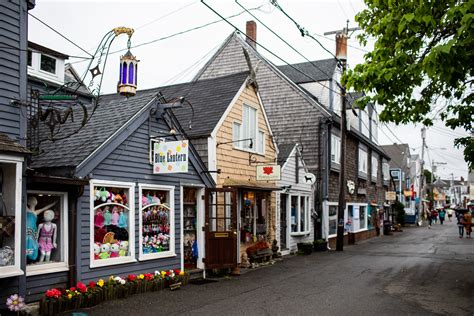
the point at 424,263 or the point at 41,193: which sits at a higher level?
the point at 41,193

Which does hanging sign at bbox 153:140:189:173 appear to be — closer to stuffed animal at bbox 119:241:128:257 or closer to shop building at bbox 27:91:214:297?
shop building at bbox 27:91:214:297

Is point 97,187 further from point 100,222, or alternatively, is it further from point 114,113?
point 114,113

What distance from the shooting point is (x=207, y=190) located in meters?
14.6

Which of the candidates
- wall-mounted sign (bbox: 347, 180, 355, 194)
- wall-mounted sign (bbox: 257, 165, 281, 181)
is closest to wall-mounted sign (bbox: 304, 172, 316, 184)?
wall-mounted sign (bbox: 257, 165, 281, 181)

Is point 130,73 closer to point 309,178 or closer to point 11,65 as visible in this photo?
point 11,65

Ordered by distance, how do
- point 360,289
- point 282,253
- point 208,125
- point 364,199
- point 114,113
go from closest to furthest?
point 360,289, point 114,113, point 208,125, point 282,253, point 364,199

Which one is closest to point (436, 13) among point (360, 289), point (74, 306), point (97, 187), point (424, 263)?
point (360, 289)

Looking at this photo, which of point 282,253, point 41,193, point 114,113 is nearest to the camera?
point 41,193

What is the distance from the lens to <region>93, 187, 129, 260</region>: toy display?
11016mm

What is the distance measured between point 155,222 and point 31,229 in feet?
12.0

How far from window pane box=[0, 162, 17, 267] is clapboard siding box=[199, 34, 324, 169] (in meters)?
17.9

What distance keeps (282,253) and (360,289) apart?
8535 millimetres

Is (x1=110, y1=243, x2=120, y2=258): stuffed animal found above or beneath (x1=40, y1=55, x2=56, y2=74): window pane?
beneath

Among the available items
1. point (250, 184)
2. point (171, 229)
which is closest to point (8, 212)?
point (171, 229)
